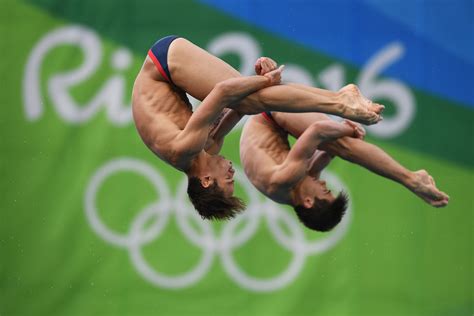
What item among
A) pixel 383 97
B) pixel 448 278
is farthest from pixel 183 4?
pixel 448 278

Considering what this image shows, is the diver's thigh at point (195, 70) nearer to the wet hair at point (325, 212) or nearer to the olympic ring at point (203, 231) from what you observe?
the wet hair at point (325, 212)

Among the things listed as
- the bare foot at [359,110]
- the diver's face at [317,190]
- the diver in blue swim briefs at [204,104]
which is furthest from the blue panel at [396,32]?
the bare foot at [359,110]

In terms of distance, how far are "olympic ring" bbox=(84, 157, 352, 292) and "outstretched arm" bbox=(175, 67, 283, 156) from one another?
270cm

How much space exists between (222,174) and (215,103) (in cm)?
48

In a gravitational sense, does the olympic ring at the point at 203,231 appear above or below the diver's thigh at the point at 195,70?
below

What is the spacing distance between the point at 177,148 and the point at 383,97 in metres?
2.99

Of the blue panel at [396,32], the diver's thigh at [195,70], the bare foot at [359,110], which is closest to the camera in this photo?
the bare foot at [359,110]

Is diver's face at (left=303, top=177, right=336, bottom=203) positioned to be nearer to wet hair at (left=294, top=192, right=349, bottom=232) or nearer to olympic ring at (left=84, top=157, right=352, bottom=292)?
wet hair at (left=294, top=192, right=349, bottom=232)

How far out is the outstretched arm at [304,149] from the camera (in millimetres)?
5230

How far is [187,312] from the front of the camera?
775cm

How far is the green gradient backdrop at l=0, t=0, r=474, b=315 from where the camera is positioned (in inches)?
301

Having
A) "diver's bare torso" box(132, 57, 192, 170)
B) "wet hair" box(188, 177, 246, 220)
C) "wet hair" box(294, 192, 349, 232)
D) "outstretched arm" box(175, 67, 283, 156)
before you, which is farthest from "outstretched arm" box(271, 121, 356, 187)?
"diver's bare torso" box(132, 57, 192, 170)

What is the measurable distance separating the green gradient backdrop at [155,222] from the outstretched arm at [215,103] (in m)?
2.72

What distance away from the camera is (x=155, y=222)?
25.6ft
